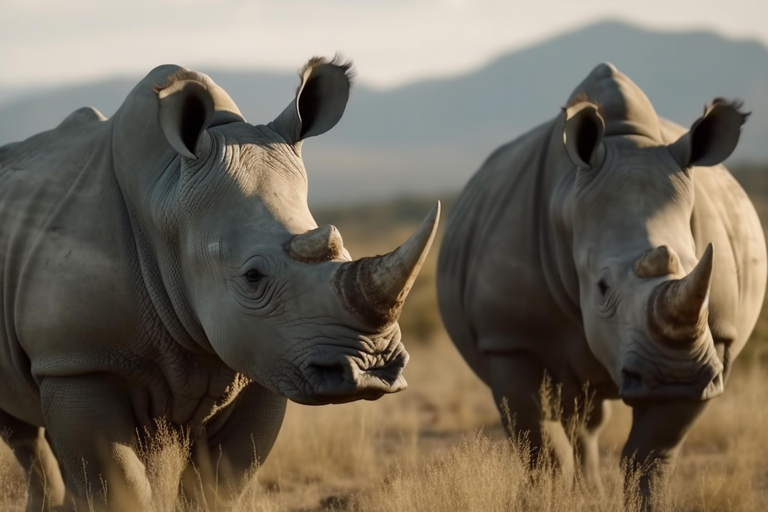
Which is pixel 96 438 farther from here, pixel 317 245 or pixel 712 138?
pixel 712 138

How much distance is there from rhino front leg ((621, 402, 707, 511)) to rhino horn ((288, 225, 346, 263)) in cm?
235

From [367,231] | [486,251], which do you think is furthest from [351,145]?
[486,251]

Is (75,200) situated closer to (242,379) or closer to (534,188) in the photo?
(242,379)

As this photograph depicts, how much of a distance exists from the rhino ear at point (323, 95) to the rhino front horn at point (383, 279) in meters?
1.14

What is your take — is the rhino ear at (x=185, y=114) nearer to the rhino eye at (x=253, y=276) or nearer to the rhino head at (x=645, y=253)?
the rhino eye at (x=253, y=276)

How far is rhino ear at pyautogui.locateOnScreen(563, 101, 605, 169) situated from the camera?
666cm

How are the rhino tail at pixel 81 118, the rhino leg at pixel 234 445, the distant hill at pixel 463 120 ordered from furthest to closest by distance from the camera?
the distant hill at pixel 463 120 < the rhino tail at pixel 81 118 < the rhino leg at pixel 234 445

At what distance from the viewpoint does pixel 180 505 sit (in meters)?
5.87

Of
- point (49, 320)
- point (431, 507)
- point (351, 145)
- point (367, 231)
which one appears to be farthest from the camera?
point (351, 145)

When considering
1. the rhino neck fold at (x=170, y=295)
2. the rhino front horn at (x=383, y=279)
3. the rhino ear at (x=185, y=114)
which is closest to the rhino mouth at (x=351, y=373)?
the rhino front horn at (x=383, y=279)

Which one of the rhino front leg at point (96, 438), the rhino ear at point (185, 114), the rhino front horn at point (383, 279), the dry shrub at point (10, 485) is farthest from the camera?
the dry shrub at point (10, 485)

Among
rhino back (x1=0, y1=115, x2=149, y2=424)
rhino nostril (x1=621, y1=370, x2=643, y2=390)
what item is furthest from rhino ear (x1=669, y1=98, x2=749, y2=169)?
rhino back (x1=0, y1=115, x2=149, y2=424)

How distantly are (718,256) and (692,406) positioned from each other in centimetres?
83

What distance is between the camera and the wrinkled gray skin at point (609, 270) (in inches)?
231
